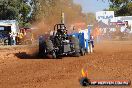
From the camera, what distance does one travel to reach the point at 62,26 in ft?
75.2

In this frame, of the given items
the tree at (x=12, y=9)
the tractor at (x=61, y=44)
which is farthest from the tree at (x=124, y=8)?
the tractor at (x=61, y=44)

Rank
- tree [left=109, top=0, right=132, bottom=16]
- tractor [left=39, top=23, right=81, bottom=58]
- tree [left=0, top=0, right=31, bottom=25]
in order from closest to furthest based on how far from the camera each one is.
Answer: tractor [left=39, top=23, right=81, bottom=58] < tree [left=0, top=0, right=31, bottom=25] < tree [left=109, top=0, right=132, bottom=16]

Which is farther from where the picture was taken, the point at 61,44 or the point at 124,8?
the point at 124,8

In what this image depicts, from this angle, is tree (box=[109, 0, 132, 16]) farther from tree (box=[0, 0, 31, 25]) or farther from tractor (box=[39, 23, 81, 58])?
tractor (box=[39, 23, 81, 58])

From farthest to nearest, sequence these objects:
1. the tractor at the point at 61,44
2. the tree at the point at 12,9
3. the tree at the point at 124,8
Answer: the tree at the point at 124,8 < the tree at the point at 12,9 < the tractor at the point at 61,44

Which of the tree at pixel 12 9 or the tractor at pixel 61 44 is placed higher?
the tree at pixel 12 9

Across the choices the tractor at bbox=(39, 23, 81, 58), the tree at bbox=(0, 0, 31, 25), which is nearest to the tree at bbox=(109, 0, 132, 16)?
the tree at bbox=(0, 0, 31, 25)

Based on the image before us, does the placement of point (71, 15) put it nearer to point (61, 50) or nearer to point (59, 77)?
point (61, 50)

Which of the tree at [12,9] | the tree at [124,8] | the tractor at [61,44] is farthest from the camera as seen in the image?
the tree at [124,8]

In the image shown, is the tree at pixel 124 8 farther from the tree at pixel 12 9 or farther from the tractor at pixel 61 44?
the tractor at pixel 61 44

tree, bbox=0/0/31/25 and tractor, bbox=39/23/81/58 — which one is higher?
tree, bbox=0/0/31/25

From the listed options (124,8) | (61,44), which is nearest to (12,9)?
(124,8)

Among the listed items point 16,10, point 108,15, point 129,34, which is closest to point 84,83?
point 129,34

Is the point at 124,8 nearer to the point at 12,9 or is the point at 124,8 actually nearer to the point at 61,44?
the point at 12,9
